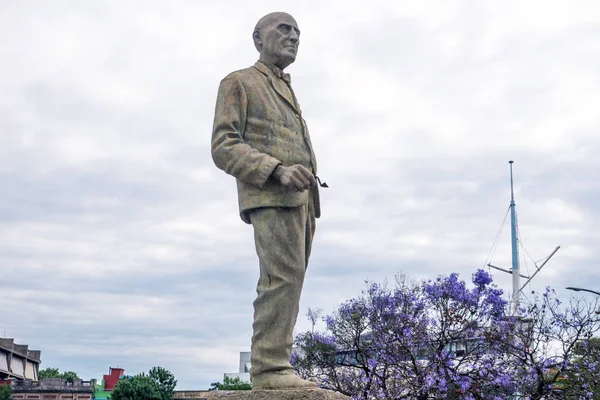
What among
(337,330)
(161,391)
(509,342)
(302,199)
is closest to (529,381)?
(509,342)

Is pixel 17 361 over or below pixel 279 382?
over

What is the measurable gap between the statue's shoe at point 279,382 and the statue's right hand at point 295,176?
1.30 meters

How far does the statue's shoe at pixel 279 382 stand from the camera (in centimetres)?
567

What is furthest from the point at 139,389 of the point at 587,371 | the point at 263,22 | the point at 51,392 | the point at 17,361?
the point at 17,361

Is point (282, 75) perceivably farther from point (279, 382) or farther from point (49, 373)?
point (49, 373)

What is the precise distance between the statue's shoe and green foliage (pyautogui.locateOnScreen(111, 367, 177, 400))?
1027 inches

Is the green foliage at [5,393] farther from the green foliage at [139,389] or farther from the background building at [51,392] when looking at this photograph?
the green foliage at [139,389]

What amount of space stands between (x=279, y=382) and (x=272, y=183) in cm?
139

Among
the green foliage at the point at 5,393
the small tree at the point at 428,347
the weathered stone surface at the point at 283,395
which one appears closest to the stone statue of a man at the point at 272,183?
the weathered stone surface at the point at 283,395

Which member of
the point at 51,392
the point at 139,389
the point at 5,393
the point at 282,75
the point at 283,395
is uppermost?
the point at 282,75

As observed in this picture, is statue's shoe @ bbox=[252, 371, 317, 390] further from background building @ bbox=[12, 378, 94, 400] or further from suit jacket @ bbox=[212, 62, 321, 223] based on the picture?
background building @ bbox=[12, 378, 94, 400]

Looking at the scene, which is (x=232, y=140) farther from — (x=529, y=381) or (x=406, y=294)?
(x=406, y=294)

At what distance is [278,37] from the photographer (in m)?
6.39

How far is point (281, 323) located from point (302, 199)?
910 mm
